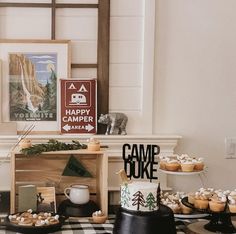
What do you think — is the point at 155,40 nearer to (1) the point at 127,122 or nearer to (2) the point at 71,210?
(1) the point at 127,122

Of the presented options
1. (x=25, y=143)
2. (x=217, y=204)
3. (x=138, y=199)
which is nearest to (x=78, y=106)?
(x=25, y=143)

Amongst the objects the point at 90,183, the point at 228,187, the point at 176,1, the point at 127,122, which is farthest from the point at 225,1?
the point at 90,183

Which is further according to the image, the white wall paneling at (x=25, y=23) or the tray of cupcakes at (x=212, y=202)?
the white wall paneling at (x=25, y=23)

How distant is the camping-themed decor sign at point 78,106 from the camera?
199 centimetres

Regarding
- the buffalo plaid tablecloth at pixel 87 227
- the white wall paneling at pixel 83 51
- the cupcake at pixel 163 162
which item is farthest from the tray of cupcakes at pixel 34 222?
the white wall paneling at pixel 83 51

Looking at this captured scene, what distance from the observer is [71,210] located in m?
1.80

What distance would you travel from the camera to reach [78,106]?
200cm

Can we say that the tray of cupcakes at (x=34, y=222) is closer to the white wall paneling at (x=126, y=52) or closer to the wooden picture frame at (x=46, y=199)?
the wooden picture frame at (x=46, y=199)

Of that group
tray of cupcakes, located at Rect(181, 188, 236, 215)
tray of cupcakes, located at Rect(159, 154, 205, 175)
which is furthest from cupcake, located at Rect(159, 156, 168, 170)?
tray of cupcakes, located at Rect(181, 188, 236, 215)

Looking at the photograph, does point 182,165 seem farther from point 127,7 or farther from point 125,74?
point 127,7

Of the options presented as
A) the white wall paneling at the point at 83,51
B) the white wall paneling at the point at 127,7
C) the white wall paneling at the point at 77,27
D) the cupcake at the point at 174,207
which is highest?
the white wall paneling at the point at 127,7

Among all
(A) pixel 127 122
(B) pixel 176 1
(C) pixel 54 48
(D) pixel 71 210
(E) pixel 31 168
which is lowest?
(D) pixel 71 210

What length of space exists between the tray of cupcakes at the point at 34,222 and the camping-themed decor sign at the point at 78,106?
0.44 meters

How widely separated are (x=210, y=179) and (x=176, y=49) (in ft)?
2.08
